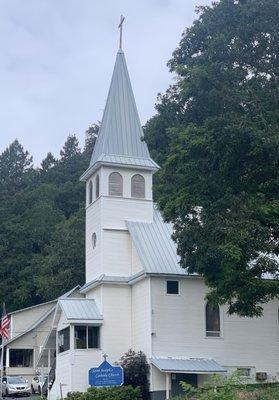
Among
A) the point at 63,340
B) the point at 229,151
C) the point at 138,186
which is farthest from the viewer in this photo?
the point at 138,186

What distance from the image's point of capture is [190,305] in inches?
1641

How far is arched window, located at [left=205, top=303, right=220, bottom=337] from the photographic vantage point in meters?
41.8

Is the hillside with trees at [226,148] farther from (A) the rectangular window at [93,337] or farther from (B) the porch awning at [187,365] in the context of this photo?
(A) the rectangular window at [93,337]

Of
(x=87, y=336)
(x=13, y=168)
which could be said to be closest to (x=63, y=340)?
(x=87, y=336)

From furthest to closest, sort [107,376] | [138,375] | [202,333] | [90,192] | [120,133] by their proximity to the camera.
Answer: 1. [90,192]
2. [120,133]
3. [202,333]
4. [138,375]
5. [107,376]

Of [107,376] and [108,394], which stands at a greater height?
[107,376]

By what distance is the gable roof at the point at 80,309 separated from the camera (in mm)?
41812

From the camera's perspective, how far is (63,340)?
43375 millimetres

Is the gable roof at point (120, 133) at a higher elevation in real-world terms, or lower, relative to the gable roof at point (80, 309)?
higher

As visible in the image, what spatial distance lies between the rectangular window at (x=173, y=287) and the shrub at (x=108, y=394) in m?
5.98

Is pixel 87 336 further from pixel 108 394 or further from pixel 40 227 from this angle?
pixel 40 227

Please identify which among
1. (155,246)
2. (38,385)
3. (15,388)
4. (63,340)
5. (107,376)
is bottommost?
(15,388)

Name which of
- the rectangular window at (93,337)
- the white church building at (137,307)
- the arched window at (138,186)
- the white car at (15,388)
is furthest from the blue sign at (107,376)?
the white car at (15,388)

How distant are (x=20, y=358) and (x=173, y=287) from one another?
2662 cm
